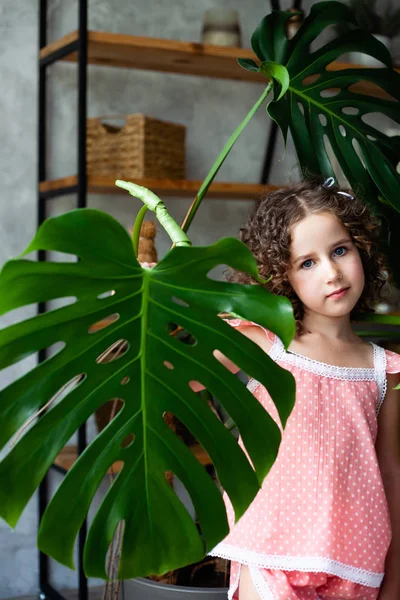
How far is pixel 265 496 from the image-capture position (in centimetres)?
113

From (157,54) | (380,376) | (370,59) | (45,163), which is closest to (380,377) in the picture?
(380,376)

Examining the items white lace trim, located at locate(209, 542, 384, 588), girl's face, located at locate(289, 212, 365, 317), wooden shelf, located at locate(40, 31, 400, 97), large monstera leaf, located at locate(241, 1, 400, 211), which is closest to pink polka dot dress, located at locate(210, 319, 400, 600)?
white lace trim, located at locate(209, 542, 384, 588)

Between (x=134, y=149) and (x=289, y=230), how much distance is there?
1227mm

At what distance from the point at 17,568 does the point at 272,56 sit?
5.76 ft

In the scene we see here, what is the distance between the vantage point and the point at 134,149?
2.30 metres

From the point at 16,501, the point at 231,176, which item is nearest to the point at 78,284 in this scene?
the point at 16,501

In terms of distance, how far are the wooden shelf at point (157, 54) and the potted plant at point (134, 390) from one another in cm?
154

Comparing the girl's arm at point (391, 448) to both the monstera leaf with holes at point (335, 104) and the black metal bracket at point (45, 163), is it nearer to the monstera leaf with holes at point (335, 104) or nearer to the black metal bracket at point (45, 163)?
the monstera leaf with holes at point (335, 104)

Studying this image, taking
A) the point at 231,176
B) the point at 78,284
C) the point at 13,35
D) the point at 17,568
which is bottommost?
the point at 17,568

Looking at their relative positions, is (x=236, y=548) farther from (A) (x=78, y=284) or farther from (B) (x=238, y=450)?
(A) (x=78, y=284)

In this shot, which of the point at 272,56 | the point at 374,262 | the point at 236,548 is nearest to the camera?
the point at 236,548

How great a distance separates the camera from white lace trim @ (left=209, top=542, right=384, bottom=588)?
1.09 meters

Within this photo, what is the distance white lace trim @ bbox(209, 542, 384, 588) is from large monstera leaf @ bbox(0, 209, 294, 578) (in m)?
0.31

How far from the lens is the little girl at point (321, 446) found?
43.6 inches
